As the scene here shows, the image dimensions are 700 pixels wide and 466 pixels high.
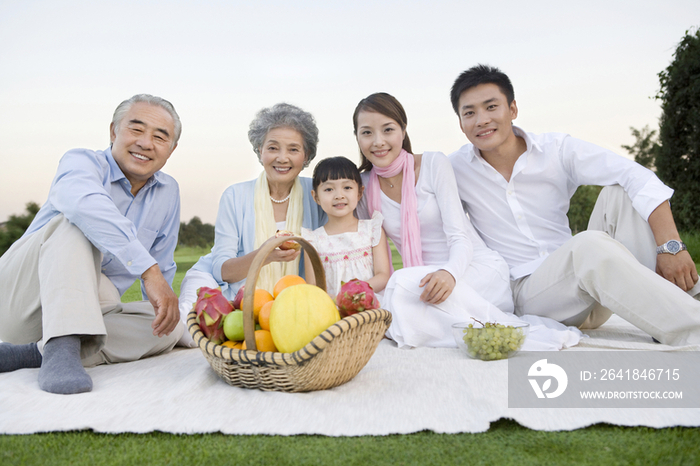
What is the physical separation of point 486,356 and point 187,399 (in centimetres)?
148

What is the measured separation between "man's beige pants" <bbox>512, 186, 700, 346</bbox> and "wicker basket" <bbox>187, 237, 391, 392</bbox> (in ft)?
4.54

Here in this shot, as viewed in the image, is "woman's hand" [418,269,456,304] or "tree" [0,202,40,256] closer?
"woman's hand" [418,269,456,304]

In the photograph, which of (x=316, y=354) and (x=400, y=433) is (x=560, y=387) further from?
(x=316, y=354)

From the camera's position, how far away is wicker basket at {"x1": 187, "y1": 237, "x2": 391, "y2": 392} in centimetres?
191

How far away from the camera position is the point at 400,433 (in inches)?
66.3

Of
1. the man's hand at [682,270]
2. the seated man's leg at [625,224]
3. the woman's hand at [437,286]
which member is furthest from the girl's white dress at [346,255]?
the man's hand at [682,270]

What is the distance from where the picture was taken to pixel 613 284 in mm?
2742

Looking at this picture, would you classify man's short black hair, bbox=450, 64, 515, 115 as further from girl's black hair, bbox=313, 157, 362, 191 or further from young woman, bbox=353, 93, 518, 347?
girl's black hair, bbox=313, 157, 362, 191

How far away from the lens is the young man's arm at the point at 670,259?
292cm

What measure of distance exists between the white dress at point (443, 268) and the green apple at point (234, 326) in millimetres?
1219

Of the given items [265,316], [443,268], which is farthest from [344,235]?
[265,316]

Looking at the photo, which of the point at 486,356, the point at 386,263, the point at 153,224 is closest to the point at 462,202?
the point at 386,263

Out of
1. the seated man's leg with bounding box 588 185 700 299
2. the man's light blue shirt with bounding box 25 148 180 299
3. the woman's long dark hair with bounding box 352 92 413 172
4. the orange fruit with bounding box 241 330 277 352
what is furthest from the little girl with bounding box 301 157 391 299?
the seated man's leg with bounding box 588 185 700 299

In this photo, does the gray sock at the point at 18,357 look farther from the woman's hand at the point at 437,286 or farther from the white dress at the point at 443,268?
the woman's hand at the point at 437,286
